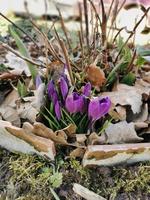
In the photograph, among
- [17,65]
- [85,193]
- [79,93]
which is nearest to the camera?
[85,193]

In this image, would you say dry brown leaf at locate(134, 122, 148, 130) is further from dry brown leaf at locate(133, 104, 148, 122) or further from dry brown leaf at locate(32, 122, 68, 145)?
dry brown leaf at locate(32, 122, 68, 145)

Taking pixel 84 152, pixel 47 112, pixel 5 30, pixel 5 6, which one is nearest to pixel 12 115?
pixel 47 112

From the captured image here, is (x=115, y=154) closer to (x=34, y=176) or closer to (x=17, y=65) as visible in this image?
(x=34, y=176)

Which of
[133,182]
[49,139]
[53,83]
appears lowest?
[133,182]

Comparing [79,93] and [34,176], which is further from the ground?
[79,93]

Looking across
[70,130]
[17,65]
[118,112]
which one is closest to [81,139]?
[70,130]

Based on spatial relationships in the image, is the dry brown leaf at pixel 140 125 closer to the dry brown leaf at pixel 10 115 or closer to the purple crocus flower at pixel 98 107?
the purple crocus flower at pixel 98 107

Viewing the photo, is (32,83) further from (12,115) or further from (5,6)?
(5,6)

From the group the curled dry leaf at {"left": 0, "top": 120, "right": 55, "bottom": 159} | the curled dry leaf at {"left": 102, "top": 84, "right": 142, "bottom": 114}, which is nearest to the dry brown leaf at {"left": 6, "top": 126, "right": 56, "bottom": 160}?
the curled dry leaf at {"left": 0, "top": 120, "right": 55, "bottom": 159}
